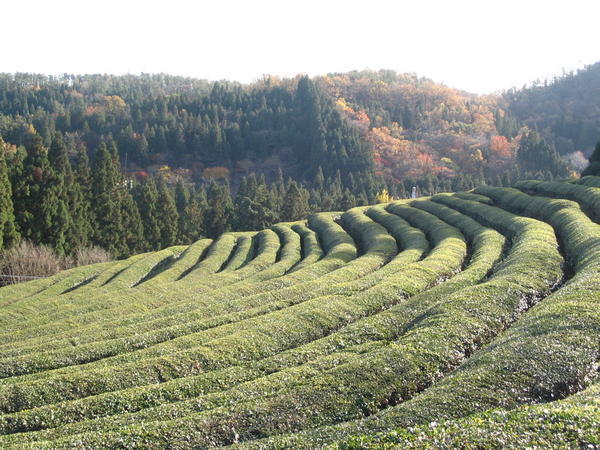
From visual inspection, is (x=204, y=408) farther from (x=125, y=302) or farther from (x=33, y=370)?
(x=125, y=302)

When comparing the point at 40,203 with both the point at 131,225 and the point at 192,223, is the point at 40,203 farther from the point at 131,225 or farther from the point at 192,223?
the point at 192,223

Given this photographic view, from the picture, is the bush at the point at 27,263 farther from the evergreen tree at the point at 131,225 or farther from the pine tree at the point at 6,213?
the evergreen tree at the point at 131,225

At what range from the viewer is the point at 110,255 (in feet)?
196

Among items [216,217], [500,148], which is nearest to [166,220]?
[216,217]

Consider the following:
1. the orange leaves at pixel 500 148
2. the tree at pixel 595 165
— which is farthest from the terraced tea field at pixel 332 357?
the orange leaves at pixel 500 148

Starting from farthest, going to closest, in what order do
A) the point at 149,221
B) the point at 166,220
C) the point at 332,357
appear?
the point at 166,220 → the point at 149,221 → the point at 332,357

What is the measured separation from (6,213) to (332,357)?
41155 mm

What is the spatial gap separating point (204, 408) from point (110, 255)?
49.9m

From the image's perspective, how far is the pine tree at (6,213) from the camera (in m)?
46.4

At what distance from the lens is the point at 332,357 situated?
16.7 meters

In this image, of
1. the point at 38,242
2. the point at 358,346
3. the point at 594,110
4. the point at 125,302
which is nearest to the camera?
the point at 358,346

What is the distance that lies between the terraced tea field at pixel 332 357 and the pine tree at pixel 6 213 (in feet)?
40.0

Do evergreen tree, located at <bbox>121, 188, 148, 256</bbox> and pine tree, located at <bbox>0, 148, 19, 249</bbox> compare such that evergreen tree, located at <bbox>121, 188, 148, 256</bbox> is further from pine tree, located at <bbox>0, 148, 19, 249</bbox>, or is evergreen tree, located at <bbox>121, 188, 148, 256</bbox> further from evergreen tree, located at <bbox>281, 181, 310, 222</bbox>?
evergreen tree, located at <bbox>281, 181, 310, 222</bbox>

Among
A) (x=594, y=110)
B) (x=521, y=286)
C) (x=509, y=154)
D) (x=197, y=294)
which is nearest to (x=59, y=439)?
(x=521, y=286)
